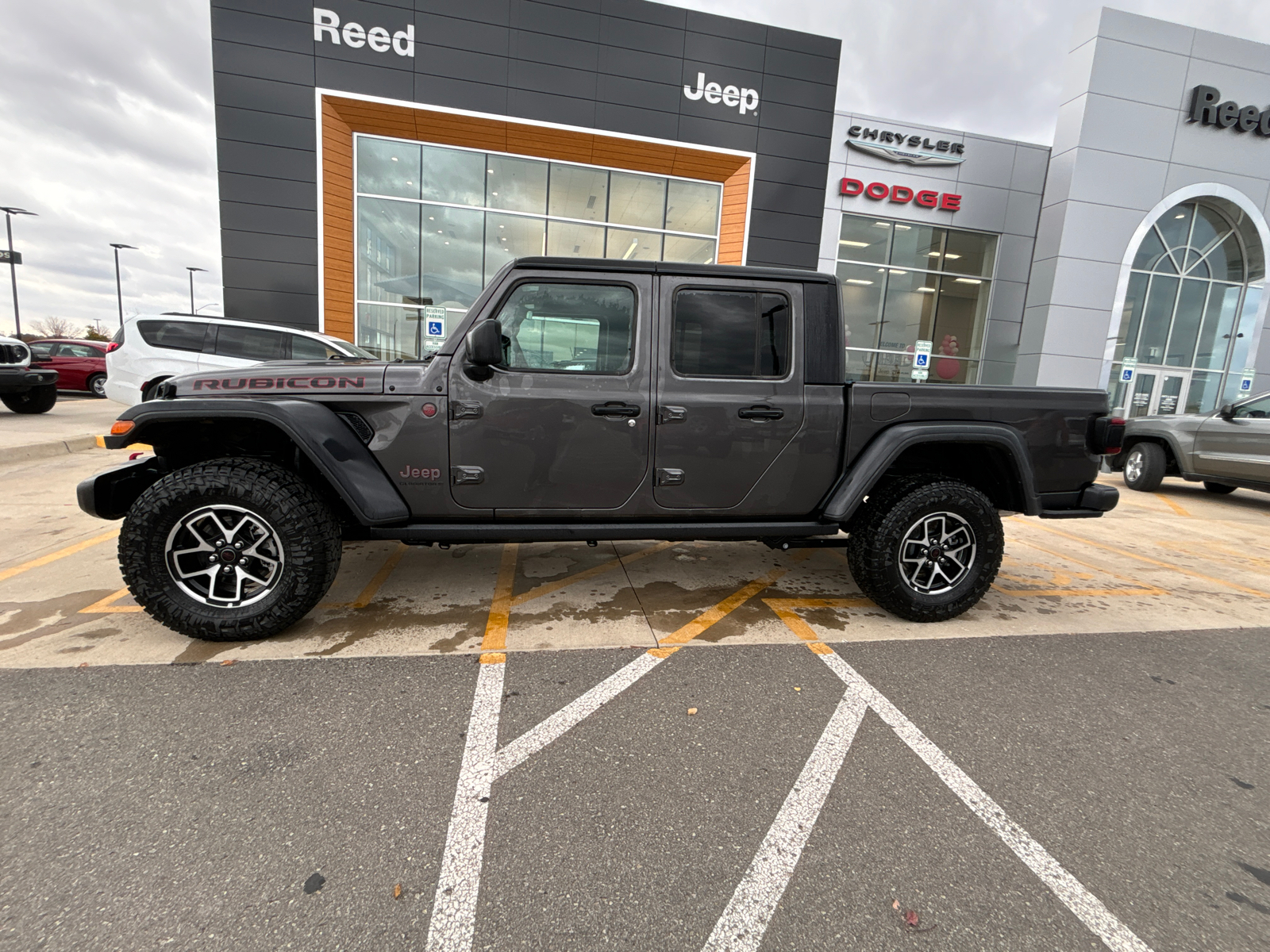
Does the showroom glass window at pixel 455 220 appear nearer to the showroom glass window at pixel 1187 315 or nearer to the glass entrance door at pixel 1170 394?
the showroom glass window at pixel 1187 315

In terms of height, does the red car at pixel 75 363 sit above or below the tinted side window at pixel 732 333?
below

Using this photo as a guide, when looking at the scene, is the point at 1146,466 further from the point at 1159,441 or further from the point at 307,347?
the point at 307,347

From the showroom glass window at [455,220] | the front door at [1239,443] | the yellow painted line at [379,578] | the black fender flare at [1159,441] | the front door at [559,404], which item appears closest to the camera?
the front door at [559,404]

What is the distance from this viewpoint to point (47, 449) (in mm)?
7301

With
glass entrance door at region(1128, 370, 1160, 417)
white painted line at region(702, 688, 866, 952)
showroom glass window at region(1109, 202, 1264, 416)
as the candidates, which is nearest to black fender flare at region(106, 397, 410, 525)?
white painted line at region(702, 688, 866, 952)

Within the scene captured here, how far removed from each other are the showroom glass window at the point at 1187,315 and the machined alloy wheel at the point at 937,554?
15.6 m

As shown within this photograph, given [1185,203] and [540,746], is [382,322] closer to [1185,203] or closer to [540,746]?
[540,746]

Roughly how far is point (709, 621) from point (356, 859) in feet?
6.89

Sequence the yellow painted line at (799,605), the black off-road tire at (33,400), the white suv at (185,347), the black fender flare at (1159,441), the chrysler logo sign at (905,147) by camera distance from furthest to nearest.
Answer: the chrysler logo sign at (905,147) < the black off-road tire at (33,400) < the white suv at (185,347) < the black fender flare at (1159,441) < the yellow painted line at (799,605)

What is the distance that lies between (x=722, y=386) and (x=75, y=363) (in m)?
20.4

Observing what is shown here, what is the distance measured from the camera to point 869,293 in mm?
15031

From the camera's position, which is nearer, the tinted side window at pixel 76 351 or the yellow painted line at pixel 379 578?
the yellow painted line at pixel 379 578

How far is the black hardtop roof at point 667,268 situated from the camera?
3082mm

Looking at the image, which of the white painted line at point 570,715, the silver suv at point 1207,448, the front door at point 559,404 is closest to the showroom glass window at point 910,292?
the silver suv at point 1207,448
